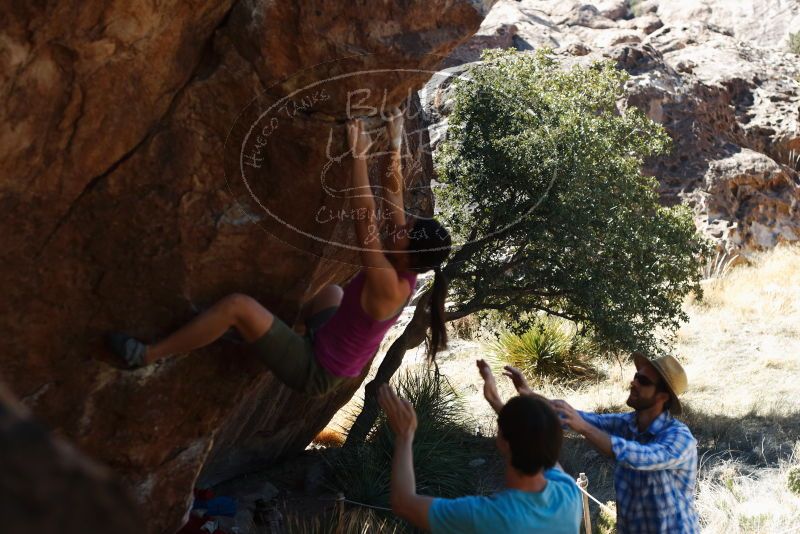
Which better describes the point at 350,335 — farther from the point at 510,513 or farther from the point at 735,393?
the point at 735,393

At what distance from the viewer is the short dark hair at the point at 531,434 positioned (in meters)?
3.15

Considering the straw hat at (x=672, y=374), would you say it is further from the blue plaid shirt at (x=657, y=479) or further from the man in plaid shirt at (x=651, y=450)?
the blue plaid shirt at (x=657, y=479)

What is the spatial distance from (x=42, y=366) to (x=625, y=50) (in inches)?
608

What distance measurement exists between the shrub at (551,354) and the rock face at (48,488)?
11.6m

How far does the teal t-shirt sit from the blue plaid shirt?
127cm

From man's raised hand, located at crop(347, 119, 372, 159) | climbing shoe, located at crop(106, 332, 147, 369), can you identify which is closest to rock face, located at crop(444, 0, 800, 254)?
man's raised hand, located at crop(347, 119, 372, 159)

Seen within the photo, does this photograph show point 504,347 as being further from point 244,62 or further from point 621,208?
point 244,62

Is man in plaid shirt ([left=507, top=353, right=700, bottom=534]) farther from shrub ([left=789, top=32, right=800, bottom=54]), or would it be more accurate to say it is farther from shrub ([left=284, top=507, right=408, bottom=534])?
shrub ([left=789, top=32, right=800, bottom=54])

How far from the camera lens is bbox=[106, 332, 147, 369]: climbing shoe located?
4.31 meters

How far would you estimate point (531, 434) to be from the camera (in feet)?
10.3

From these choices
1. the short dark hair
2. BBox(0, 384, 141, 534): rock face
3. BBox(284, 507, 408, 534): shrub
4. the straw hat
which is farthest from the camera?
BBox(284, 507, 408, 534): shrub

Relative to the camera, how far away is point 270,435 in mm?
8742

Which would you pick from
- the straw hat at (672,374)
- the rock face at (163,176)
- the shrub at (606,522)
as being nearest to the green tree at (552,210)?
the shrub at (606,522)

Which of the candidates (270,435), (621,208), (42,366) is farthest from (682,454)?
(621,208)
